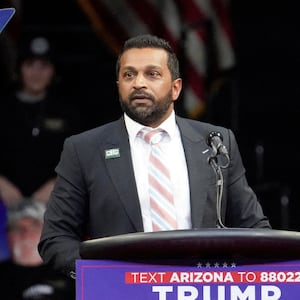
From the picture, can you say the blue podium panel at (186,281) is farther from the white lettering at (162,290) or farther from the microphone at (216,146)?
the microphone at (216,146)

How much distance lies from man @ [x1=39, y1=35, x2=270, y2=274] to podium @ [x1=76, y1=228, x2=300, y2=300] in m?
0.67

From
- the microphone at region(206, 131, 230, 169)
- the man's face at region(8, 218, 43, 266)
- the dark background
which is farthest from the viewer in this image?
the dark background

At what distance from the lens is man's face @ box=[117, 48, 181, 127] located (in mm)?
4297

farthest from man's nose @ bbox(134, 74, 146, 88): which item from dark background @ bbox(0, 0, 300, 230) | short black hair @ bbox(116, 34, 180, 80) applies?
dark background @ bbox(0, 0, 300, 230)

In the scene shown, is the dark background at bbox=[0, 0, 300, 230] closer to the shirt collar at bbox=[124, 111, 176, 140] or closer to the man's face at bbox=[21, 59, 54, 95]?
the man's face at bbox=[21, 59, 54, 95]

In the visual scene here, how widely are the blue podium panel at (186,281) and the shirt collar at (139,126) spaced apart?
0.95m

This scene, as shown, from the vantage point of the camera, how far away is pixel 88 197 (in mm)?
4402

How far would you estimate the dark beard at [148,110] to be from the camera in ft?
14.2

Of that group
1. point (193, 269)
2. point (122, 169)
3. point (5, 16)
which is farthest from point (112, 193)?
point (193, 269)

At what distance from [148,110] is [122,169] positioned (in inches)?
9.5

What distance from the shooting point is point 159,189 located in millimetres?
4355

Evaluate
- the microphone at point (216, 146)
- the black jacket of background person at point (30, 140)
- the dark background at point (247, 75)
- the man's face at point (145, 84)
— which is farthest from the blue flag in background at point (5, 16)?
the dark background at point (247, 75)

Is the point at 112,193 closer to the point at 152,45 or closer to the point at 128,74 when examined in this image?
the point at 128,74

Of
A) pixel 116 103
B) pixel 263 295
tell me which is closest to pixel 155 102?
pixel 263 295
